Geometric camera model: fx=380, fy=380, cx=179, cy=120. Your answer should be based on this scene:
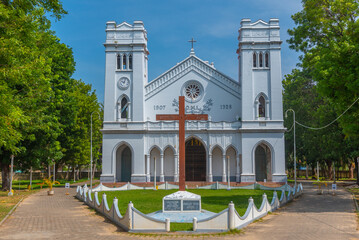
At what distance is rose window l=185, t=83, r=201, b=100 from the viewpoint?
4016 cm

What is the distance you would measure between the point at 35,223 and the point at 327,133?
30302mm

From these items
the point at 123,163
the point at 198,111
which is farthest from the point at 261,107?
the point at 123,163

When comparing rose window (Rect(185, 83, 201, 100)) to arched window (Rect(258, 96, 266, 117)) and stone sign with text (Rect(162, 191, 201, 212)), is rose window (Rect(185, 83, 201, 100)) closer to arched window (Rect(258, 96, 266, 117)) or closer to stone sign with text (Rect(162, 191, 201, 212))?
arched window (Rect(258, 96, 266, 117))

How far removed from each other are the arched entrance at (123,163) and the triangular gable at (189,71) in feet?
20.5

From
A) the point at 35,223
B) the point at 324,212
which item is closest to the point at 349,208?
the point at 324,212

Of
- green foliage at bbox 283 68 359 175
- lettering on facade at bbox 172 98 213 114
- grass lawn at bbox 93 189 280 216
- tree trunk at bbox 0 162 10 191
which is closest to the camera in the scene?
grass lawn at bbox 93 189 280 216

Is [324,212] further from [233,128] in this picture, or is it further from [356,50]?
[233,128]

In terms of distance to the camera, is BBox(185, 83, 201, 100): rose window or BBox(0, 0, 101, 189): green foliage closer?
BBox(0, 0, 101, 189): green foliage

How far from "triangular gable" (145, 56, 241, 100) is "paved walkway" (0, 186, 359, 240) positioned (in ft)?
70.4

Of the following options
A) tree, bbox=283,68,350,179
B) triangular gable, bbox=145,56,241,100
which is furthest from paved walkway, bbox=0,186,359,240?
triangular gable, bbox=145,56,241,100

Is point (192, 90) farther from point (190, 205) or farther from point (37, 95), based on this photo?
point (190, 205)

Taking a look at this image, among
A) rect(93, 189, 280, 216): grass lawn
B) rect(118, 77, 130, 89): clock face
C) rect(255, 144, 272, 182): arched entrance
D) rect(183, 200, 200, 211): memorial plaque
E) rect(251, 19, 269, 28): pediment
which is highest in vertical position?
rect(251, 19, 269, 28): pediment

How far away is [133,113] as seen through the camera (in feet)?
127

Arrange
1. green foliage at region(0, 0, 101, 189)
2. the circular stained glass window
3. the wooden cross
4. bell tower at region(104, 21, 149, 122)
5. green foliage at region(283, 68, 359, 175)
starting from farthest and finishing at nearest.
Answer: the circular stained glass window → bell tower at region(104, 21, 149, 122) → green foliage at region(283, 68, 359, 175) → the wooden cross → green foliage at region(0, 0, 101, 189)
